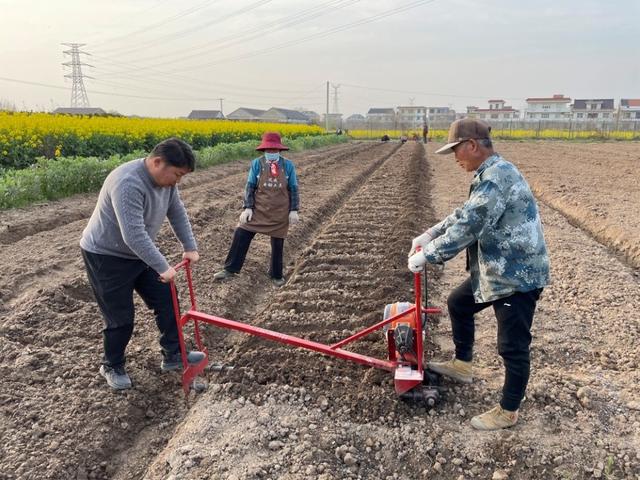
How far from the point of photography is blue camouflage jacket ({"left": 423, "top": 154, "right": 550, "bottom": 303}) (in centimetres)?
297

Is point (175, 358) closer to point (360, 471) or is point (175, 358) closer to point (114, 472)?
point (114, 472)

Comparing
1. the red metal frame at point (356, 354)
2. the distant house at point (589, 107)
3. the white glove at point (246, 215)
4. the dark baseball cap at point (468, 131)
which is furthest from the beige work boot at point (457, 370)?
the distant house at point (589, 107)

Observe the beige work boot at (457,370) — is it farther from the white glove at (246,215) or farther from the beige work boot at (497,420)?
the white glove at (246,215)

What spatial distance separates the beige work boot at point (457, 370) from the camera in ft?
12.6

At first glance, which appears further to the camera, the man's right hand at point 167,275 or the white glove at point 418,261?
the man's right hand at point 167,275

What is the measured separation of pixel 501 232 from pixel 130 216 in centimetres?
236

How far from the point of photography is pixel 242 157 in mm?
20469

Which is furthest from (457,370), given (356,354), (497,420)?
(356,354)

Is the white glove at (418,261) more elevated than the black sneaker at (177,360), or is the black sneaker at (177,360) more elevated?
the white glove at (418,261)

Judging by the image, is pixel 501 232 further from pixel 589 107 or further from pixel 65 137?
pixel 589 107

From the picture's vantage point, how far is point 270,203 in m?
6.12

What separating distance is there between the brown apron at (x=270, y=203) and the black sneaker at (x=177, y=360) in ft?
Result: 7.62

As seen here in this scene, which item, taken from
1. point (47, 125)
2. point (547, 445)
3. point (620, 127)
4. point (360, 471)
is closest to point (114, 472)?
point (360, 471)

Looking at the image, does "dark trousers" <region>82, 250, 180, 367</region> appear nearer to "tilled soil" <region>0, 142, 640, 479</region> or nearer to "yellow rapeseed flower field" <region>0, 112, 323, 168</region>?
"tilled soil" <region>0, 142, 640, 479</region>
